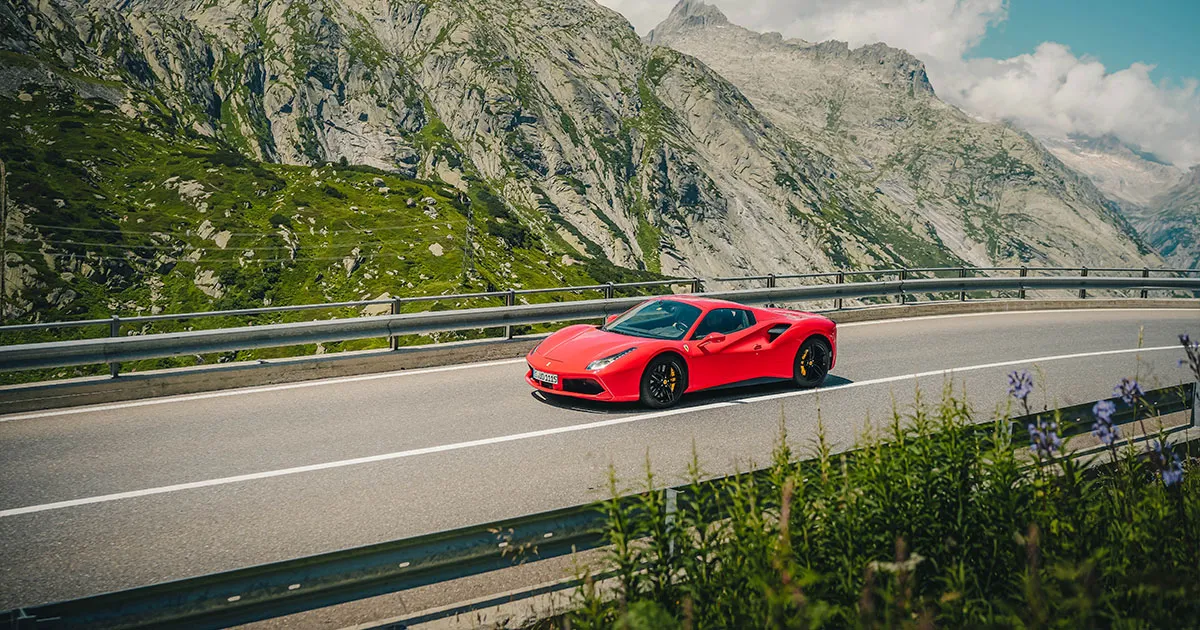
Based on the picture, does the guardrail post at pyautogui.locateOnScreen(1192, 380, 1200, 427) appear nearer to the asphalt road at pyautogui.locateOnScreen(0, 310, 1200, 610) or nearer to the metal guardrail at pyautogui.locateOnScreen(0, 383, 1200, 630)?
the asphalt road at pyautogui.locateOnScreen(0, 310, 1200, 610)

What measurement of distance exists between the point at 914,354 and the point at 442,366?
25.8 ft

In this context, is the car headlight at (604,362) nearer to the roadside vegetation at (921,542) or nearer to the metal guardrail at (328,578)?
the roadside vegetation at (921,542)

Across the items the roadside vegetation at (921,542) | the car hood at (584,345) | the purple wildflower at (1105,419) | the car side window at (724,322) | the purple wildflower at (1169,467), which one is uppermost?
the car side window at (724,322)

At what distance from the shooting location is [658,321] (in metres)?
9.66

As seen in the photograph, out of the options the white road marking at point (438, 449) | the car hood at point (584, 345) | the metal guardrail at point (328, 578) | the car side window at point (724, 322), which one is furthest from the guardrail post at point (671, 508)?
the car side window at point (724, 322)

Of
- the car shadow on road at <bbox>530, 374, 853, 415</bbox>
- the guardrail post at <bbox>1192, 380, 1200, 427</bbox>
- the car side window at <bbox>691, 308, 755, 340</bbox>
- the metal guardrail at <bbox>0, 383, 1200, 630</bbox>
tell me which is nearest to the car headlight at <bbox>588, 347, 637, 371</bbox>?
the car shadow on road at <bbox>530, 374, 853, 415</bbox>

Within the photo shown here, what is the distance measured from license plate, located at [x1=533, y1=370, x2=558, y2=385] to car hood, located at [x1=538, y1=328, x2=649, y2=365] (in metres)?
0.21

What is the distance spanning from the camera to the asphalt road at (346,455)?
5.26 meters

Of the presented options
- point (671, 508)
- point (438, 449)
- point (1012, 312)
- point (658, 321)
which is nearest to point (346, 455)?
point (438, 449)

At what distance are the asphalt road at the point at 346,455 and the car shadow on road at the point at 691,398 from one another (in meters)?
0.06

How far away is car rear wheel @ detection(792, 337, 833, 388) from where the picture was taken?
10.2m

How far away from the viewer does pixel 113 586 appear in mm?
4613

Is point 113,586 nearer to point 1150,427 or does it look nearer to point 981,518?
point 981,518

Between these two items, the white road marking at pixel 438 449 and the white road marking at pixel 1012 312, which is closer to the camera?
the white road marking at pixel 438 449
